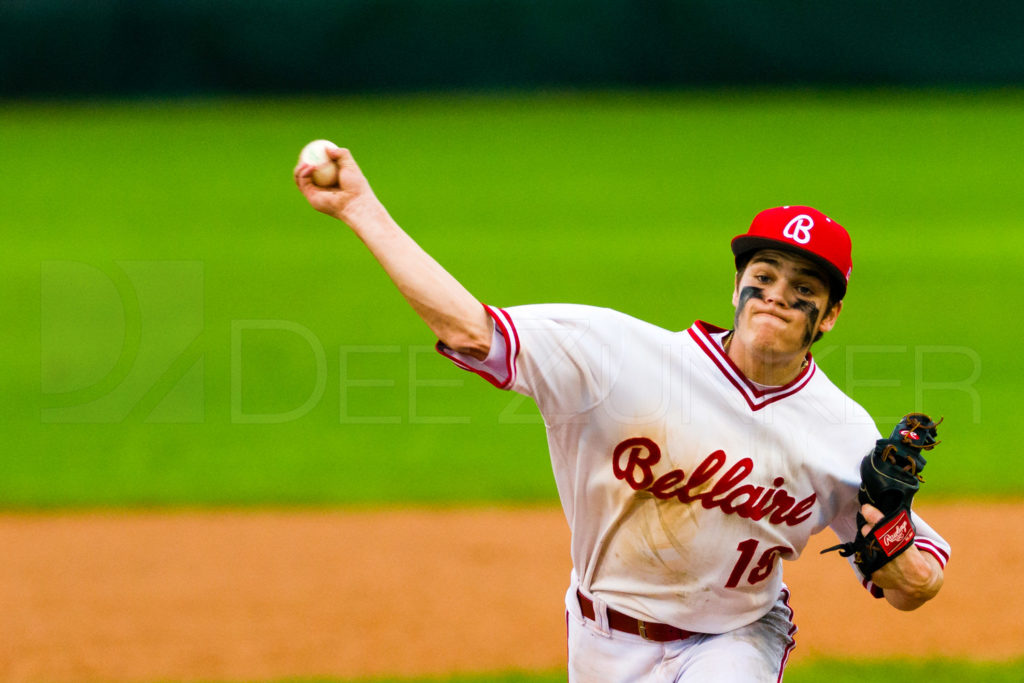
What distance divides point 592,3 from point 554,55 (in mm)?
1345

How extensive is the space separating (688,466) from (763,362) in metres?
0.36

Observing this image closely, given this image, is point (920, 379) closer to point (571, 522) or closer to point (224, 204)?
point (571, 522)

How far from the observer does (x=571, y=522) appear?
353cm

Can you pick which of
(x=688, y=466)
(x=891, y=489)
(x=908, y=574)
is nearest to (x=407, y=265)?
(x=688, y=466)

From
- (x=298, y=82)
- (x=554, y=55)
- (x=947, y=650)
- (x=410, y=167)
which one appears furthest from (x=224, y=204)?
(x=947, y=650)

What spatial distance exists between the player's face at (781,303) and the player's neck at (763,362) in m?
0.02

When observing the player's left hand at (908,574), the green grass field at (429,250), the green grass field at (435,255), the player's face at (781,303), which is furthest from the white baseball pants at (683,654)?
the green grass field at (429,250)

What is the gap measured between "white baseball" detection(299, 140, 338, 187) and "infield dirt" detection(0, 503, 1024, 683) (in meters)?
3.04

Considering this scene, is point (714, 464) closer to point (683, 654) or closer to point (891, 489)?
point (891, 489)

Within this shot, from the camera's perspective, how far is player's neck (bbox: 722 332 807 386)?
3.37 metres

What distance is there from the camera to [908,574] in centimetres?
335

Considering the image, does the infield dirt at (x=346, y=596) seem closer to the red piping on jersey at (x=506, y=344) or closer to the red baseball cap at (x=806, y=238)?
the red baseball cap at (x=806, y=238)

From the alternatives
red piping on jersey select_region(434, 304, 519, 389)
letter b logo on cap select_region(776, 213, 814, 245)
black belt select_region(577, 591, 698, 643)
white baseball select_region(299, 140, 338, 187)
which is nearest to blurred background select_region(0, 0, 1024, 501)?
black belt select_region(577, 591, 698, 643)

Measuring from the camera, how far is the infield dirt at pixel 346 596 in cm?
556
